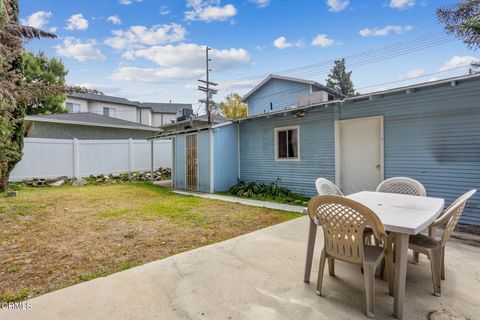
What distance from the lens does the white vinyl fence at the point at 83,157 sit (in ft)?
34.1

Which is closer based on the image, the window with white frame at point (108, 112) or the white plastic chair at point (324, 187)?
the white plastic chair at point (324, 187)

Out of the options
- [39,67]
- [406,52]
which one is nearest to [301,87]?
[406,52]

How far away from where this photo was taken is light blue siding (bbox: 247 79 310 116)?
16391mm

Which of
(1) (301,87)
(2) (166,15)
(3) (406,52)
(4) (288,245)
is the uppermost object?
(3) (406,52)

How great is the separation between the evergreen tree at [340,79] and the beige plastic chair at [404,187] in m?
30.5

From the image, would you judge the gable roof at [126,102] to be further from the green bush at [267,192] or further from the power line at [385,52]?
the green bush at [267,192]

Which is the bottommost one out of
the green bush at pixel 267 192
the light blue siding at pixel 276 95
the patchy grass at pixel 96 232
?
the patchy grass at pixel 96 232

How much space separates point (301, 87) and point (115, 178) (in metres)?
11.9

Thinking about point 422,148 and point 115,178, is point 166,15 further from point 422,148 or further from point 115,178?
point 422,148

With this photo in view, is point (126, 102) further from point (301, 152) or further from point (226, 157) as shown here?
point (301, 152)

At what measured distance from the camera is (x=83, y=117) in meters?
14.4

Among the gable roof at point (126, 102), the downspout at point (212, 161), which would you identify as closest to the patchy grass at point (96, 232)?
the downspout at point (212, 161)

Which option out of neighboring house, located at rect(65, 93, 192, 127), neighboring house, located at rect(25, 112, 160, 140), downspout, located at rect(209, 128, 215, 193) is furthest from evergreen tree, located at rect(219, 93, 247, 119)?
downspout, located at rect(209, 128, 215, 193)

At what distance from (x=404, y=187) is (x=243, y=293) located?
287 cm
